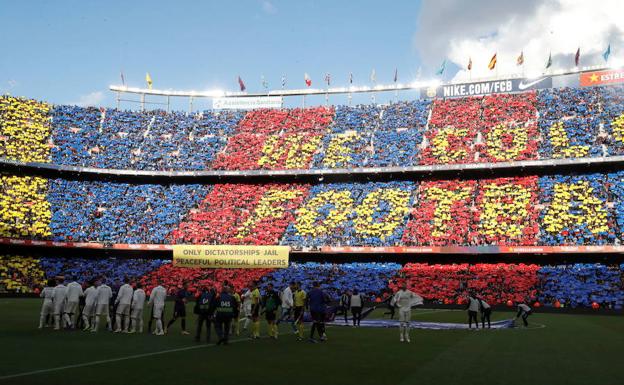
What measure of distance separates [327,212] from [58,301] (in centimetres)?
3403

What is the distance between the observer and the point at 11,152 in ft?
183

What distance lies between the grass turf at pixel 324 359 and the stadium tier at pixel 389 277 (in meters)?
19.6

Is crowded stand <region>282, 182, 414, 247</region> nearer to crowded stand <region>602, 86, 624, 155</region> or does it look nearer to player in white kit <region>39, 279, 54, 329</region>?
crowded stand <region>602, 86, 624, 155</region>

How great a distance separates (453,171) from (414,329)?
31.9 metres

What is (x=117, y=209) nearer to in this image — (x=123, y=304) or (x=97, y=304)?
(x=97, y=304)

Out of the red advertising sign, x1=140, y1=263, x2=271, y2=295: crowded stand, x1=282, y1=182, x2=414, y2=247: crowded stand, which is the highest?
the red advertising sign

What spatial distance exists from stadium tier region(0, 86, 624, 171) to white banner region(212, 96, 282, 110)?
3.21 m

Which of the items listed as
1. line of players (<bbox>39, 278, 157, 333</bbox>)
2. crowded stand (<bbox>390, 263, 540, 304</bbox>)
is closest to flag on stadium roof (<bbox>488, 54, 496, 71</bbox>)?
crowded stand (<bbox>390, 263, 540, 304</bbox>)

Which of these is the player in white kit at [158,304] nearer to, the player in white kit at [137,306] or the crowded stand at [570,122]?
the player in white kit at [137,306]

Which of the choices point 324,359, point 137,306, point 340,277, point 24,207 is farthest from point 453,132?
point 324,359

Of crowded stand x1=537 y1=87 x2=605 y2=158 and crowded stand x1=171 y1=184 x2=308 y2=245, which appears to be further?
crowded stand x1=171 y1=184 x2=308 y2=245

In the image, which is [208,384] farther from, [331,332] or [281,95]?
Result: [281,95]

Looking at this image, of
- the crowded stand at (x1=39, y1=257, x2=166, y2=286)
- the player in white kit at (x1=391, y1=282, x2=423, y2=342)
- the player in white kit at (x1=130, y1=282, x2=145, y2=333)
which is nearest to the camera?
the player in white kit at (x1=391, y1=282, x2=423, y2=342)

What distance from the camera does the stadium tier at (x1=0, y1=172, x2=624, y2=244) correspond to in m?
46.6
